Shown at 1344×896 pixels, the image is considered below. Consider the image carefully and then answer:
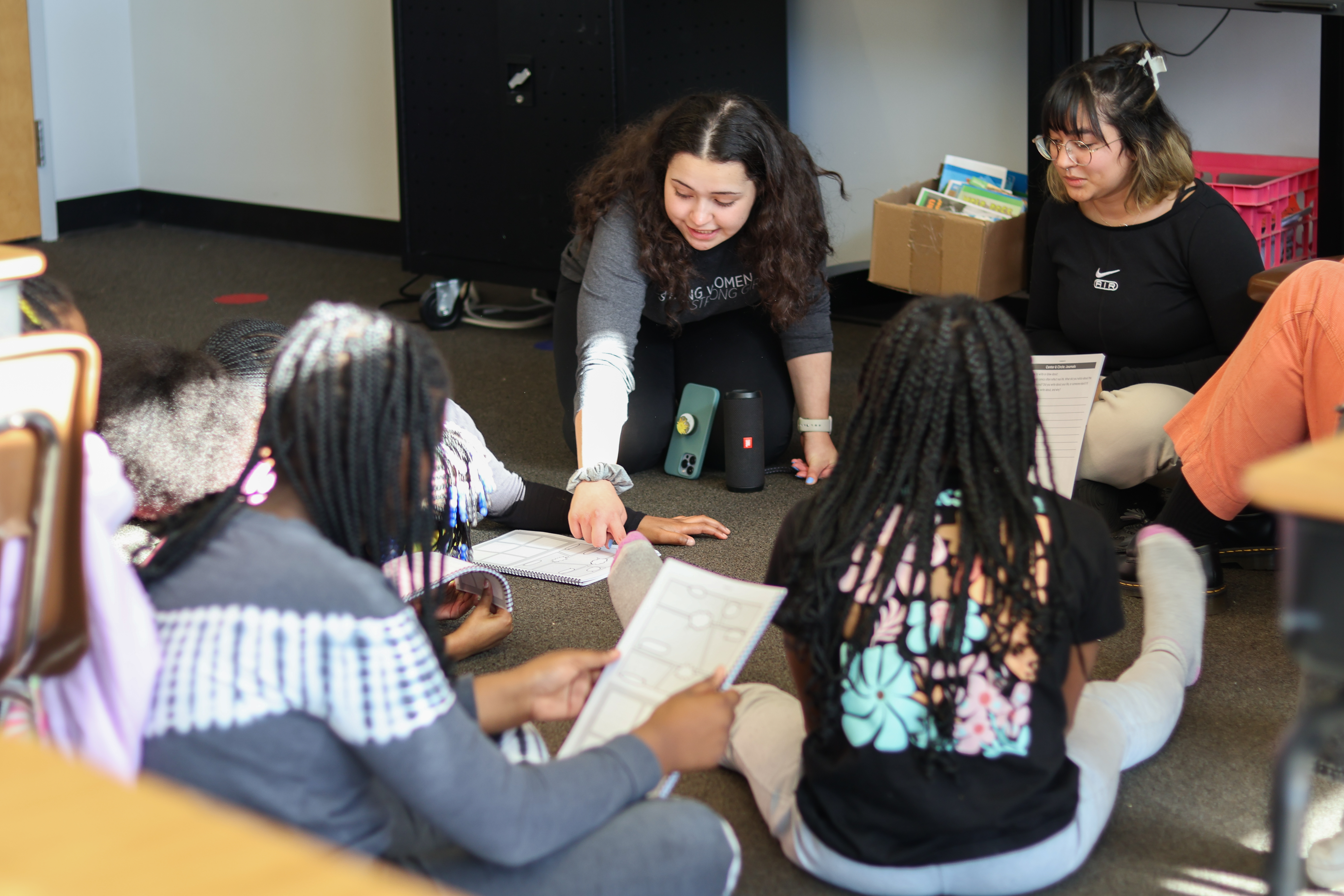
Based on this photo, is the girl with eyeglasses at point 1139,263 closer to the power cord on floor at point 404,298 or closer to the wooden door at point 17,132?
the power cord on floor at point 404,298

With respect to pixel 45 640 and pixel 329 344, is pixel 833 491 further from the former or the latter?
pixel 45 640

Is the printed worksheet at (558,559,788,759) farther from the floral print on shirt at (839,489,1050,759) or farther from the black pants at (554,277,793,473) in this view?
the black pants at (554,277,793,473)

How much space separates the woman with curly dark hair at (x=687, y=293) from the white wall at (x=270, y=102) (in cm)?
215

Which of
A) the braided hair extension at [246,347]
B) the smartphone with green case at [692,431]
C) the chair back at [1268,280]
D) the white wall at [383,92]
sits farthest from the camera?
the white wall at [383,92]

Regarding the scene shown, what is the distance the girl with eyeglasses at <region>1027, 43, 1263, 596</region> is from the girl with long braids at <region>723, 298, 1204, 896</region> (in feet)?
3.58

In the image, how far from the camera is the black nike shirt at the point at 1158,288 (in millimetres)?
2285

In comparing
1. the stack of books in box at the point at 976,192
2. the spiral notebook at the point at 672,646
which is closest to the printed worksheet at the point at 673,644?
the spiral notebook at the point at 672,646

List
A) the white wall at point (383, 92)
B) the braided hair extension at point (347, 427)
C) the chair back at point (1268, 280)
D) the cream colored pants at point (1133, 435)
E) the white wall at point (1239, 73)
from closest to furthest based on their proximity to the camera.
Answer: the braided hair extension at point (347, 427)
the chair back at point (1268, 280)
the cream colored pants at point (1133, 435)
the white wall at point (1239, 73)
the white wall at point (383, 92)

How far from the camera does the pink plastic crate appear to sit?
2.69 m

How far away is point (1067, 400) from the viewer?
2.17 m

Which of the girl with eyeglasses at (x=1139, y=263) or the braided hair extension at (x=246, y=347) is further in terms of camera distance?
the girl with eyeglasses at (x=1139, y=263)

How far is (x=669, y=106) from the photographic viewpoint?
2.49 meters

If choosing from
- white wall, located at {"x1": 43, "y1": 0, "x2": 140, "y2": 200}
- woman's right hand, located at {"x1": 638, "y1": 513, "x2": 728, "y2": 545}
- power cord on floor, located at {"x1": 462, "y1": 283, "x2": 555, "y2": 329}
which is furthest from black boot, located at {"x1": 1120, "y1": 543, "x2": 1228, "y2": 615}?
white wall, located at {"x1": 43, "y1": 0, "x2": 140, "y2": 200}

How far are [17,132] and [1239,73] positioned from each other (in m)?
4.18
